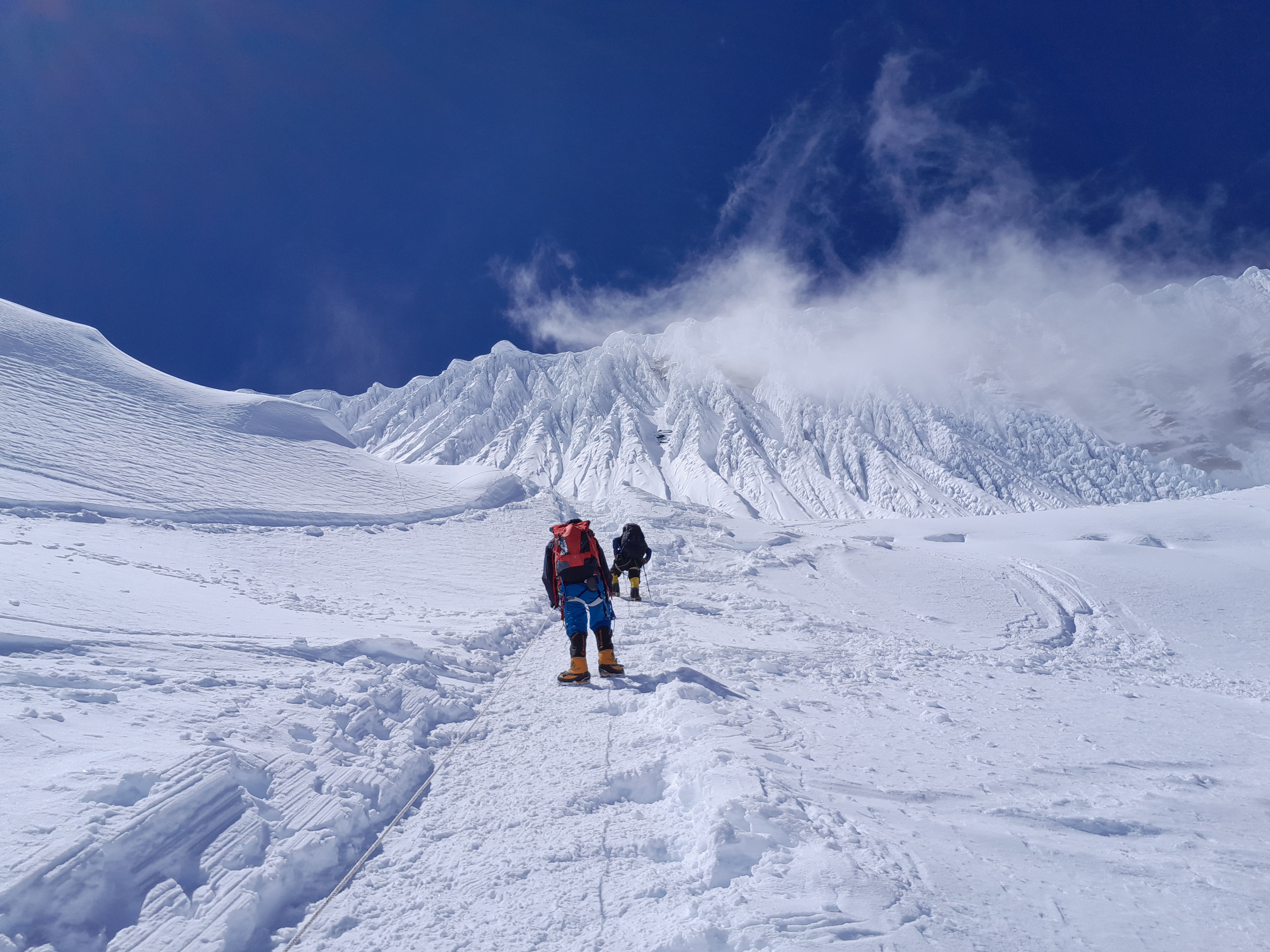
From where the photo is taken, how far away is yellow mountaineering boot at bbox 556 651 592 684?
6.23 metres

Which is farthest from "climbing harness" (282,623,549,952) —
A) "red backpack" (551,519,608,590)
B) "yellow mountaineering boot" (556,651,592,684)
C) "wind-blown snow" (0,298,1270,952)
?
"red backpack" (551,519,608,590)

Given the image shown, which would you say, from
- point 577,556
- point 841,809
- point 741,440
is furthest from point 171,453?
point 741,440

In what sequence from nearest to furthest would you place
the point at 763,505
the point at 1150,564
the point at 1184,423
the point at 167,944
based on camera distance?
the point at 167,944 < the point at 1150,564 < the point at 763,505 < the point at 1184,423

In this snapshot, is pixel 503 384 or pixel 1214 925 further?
pixel 503 384

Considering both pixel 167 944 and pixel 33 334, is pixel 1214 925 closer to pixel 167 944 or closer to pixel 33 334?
pixel 167 944

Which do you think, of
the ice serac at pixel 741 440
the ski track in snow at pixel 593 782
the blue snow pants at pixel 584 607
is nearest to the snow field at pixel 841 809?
the ski track in snow at pixel 593 782

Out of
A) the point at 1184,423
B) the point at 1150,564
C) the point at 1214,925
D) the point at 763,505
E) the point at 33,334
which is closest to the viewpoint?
the point at 1214,925

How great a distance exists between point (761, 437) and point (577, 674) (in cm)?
12093

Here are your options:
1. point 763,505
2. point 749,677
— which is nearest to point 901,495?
point 763,505

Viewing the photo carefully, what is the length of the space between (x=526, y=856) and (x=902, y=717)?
3.97 meters

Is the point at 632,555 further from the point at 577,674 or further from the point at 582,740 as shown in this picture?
the point at 582,740

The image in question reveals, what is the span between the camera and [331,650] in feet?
20.0

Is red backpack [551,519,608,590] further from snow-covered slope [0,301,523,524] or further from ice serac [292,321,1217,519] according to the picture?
ice serac [292,321,1217,519]

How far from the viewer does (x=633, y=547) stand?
443 inches
